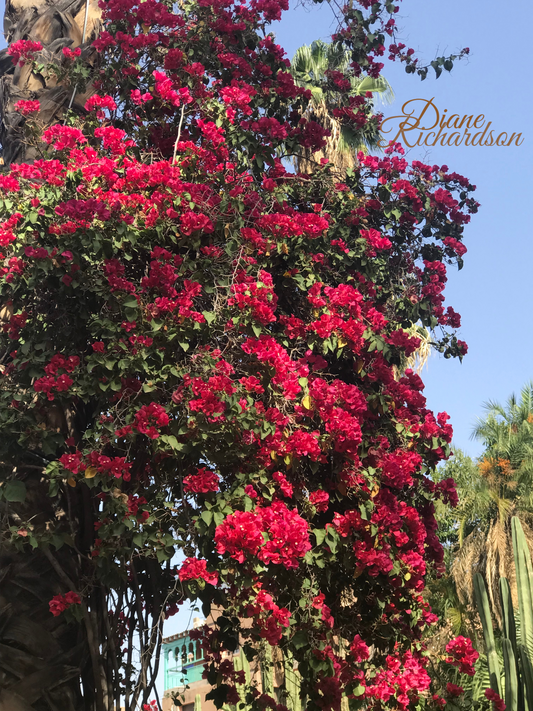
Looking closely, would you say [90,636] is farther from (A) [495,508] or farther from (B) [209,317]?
(A) [495,508]

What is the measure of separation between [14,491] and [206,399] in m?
1.19

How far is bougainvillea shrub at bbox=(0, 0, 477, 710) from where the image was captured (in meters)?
3.88

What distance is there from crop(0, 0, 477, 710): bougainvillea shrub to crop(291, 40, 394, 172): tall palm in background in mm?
1974

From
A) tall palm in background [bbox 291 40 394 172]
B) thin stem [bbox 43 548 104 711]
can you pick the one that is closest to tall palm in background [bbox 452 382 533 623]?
tall palm in background [bbox 291 40 394 172]

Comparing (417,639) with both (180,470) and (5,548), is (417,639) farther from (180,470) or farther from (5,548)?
(5,548)

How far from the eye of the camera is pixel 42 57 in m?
5.83

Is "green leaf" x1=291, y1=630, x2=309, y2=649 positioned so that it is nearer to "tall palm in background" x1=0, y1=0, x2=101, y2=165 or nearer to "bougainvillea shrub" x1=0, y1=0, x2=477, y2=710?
"bougainvillea shrub" x1=0, y1=0, x2=477, y2=710

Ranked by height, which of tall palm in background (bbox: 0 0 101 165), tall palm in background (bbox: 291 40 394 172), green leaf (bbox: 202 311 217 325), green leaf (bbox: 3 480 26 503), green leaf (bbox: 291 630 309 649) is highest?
tall palm in background (bbox: 291 40 394 172)

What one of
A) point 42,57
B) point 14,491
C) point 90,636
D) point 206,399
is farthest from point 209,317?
point 42,57

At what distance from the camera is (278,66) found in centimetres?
630

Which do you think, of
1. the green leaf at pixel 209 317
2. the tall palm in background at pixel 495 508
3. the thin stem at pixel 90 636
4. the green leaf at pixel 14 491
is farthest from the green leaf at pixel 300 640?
the tall palm in background at pixel 495 508

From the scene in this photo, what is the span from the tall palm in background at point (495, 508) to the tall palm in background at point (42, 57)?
871 cm

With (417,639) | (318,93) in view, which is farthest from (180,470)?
(318,93)

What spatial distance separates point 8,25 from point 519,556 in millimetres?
7560
